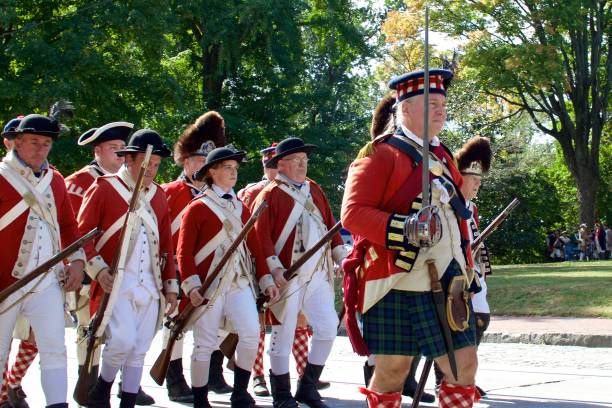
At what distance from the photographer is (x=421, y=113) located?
5414 mm

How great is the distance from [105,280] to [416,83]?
8.54 feet

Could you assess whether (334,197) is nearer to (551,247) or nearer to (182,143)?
(551,247)

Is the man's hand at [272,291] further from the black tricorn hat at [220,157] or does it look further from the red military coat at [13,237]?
the red military coat at [13,237]

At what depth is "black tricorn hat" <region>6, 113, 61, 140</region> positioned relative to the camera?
6605mm

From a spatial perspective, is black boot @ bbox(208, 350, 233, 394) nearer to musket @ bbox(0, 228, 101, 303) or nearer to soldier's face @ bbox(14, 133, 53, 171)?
soldier's face @ bbox(14, 133, 53, 171)

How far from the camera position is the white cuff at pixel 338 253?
8.76 meters

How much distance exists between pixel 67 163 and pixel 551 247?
2241cm

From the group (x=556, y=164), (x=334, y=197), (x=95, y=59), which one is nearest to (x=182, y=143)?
(x=95, y=59)

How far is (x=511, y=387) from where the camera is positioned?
909 cm

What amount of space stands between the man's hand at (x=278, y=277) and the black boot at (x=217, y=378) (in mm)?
1231

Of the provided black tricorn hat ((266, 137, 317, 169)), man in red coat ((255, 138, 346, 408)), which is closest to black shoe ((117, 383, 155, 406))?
man in red coat ((255, 138, 346, 408))

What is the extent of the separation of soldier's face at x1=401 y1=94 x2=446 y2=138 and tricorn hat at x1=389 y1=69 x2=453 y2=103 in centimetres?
3

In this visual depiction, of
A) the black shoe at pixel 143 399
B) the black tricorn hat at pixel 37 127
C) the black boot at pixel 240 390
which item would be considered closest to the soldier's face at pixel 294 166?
the black boot at pixel 240 390

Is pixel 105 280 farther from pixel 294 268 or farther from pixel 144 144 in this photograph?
→ pixel 294 268
